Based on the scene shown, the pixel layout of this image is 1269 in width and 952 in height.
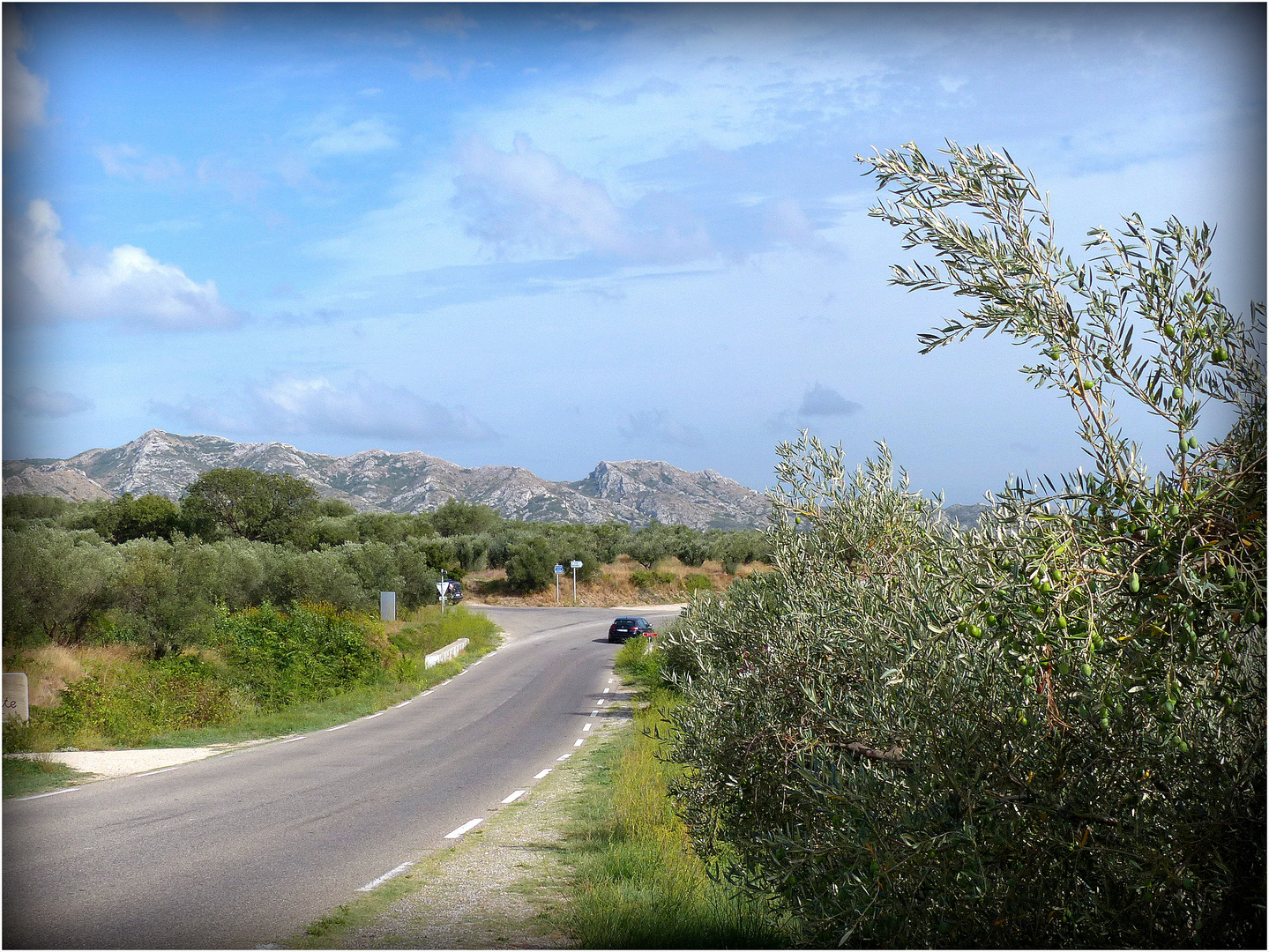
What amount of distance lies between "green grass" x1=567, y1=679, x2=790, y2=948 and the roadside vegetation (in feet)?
31.3

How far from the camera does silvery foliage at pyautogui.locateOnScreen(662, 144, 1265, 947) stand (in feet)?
9.14

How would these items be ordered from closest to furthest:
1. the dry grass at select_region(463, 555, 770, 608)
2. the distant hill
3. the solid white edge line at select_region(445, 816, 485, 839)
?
1. the solid white edge line at select_region(445, 816, 485, 839)
2. the dry grass at select_region(463, 555, 770, 608)
3. the distant hill

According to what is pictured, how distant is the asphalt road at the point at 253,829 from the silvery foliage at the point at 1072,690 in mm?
4738

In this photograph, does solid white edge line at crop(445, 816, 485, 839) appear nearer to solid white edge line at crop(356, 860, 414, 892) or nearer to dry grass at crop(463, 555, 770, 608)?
solid white edge line at crop(356, 860, 414, 892)

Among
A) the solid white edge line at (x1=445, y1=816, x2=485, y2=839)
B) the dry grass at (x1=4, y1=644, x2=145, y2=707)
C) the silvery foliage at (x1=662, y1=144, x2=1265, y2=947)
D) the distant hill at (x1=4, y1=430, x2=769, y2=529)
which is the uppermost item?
the distant hill at (x1=4, y1=430, x2=769, y2=529)

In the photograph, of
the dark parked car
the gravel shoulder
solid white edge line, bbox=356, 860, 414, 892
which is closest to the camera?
the gravel shoulder

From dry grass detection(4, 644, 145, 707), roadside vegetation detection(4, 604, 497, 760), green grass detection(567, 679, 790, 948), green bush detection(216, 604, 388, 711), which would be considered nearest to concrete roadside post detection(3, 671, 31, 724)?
roadside vegetation detection(4, 604, 497, 760)

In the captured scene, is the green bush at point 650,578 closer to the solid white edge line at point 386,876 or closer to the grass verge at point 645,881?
the grass verge at point 645,881

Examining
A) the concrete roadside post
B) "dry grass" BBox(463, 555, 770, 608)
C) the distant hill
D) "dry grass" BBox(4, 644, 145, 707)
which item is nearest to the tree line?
"dry grass" BBox(4, 644, 145, 707)

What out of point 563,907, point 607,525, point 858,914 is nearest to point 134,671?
point 563,907

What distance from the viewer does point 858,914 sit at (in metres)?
3.63

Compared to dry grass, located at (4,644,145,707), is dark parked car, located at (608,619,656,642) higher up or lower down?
lower down

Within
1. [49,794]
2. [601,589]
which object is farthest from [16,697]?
[601,589]

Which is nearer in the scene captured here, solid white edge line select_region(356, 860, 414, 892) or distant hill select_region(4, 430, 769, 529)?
solid white edge line select_region(356, 860, 414, 892)
